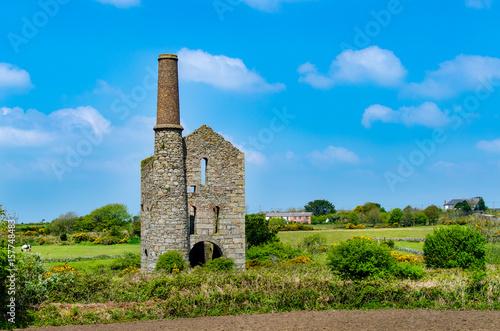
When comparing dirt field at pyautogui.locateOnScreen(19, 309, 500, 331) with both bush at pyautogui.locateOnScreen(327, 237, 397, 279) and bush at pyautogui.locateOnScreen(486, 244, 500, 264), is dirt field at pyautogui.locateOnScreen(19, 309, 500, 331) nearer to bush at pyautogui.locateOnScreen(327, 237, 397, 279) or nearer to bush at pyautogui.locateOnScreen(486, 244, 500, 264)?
bush at pyautogui.locateOnScreen(327, 237, 397, 279)

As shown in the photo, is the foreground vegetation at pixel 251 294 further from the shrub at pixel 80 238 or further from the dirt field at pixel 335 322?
the shrub at pixel 80 238

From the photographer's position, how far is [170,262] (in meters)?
23.9

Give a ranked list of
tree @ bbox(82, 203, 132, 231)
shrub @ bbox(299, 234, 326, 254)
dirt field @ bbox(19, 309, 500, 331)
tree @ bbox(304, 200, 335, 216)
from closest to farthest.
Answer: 1. dirt field @ bbox(19, 309, 500, 331)
2. shrub @ bbox(299, 234, 326, 254)
3. tree @ bbox(82, 203, 132, 231)
4. tree @ bbox(304, 200, 335, 216)

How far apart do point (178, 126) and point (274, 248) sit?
42.8 feet

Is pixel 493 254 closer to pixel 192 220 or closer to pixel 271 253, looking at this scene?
pixel 271 253

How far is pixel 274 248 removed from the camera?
113ft

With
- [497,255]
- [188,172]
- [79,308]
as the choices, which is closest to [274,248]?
[188,172]

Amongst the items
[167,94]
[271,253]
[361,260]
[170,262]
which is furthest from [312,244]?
[361,260]

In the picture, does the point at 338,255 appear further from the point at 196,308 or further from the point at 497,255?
the point at 497,255

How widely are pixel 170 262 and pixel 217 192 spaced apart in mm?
4562

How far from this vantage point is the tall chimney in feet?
83.4

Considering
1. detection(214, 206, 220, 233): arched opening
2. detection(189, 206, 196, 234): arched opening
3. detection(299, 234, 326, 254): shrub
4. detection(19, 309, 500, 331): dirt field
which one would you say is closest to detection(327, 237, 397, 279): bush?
detection(19, 309, 500, 331): dirt field

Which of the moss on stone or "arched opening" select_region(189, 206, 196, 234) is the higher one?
the moss on stone

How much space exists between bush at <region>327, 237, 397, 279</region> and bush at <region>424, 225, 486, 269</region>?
6.86 meters
